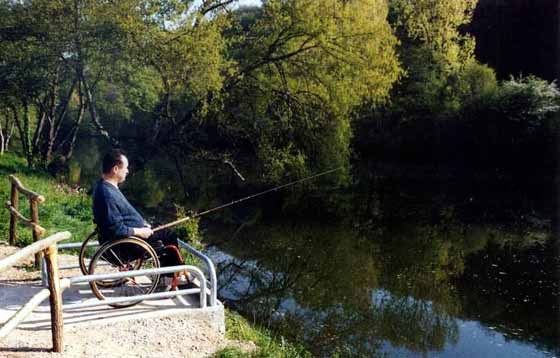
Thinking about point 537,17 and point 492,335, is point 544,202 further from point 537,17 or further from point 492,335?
point 537,17

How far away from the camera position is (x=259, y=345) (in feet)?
21.6

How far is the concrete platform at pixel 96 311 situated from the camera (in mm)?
5465

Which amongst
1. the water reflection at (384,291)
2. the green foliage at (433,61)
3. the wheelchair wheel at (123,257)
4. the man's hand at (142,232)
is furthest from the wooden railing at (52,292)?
the green foliage at (433,61)

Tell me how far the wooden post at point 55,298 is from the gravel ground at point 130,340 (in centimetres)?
12

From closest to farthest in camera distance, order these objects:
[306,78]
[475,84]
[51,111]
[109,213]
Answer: [109,213] < [306,78] < [51,111] < [475,84]

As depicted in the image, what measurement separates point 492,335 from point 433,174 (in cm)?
1837

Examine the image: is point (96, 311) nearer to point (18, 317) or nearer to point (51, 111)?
point (18, 317)

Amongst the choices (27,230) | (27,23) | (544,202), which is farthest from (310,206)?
(27,23)

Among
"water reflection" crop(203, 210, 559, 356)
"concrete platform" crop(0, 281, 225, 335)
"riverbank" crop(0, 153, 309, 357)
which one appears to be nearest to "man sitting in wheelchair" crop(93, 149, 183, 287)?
"concrete platform" crop(0, 281, 225, 335)

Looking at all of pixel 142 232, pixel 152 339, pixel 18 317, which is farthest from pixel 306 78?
pixel 18 317

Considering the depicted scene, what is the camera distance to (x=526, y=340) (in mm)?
8570

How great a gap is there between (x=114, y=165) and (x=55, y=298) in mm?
1581

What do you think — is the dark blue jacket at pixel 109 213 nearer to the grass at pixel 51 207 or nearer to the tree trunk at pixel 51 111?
the grass at pixel 51 207

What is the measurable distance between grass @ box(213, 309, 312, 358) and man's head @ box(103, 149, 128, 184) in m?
2.15
